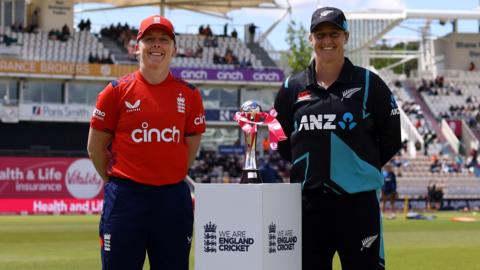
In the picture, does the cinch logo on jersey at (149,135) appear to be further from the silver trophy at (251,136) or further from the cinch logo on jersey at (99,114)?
Result: the silver trophy at (251,136)

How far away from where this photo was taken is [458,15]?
216 ft

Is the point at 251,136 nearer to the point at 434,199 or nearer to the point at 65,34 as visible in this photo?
the point at 434,199

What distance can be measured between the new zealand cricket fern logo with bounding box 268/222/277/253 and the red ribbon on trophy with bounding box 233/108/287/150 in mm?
672

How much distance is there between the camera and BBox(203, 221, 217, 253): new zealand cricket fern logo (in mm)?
6578

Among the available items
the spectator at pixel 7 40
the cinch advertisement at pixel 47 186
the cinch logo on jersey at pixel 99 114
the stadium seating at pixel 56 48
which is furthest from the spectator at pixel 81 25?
the cinch logo on jersey at pixel 99 114

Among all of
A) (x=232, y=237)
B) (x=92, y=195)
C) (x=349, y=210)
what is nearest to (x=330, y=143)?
(x=349, y=210)

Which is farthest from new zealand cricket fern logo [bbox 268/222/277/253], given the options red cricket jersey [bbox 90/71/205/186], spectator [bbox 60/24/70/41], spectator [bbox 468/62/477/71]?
spectator [bbox 468/62/477/71]

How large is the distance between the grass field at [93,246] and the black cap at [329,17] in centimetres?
773

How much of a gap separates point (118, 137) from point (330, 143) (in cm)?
141

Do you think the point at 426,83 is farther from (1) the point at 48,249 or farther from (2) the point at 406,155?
(1) the point at 48,249

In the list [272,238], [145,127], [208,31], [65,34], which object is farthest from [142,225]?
[208,31]

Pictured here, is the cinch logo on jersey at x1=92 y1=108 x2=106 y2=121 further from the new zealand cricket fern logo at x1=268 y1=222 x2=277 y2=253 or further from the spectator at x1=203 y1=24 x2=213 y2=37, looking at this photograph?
the spectator at x1=203 y1=24 x2=213 y2=37

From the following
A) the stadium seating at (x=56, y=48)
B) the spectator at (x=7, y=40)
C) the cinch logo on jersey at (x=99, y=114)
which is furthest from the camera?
the stadium seating at (x=56, y=48)

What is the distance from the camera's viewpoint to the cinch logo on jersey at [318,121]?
22.1 feet
